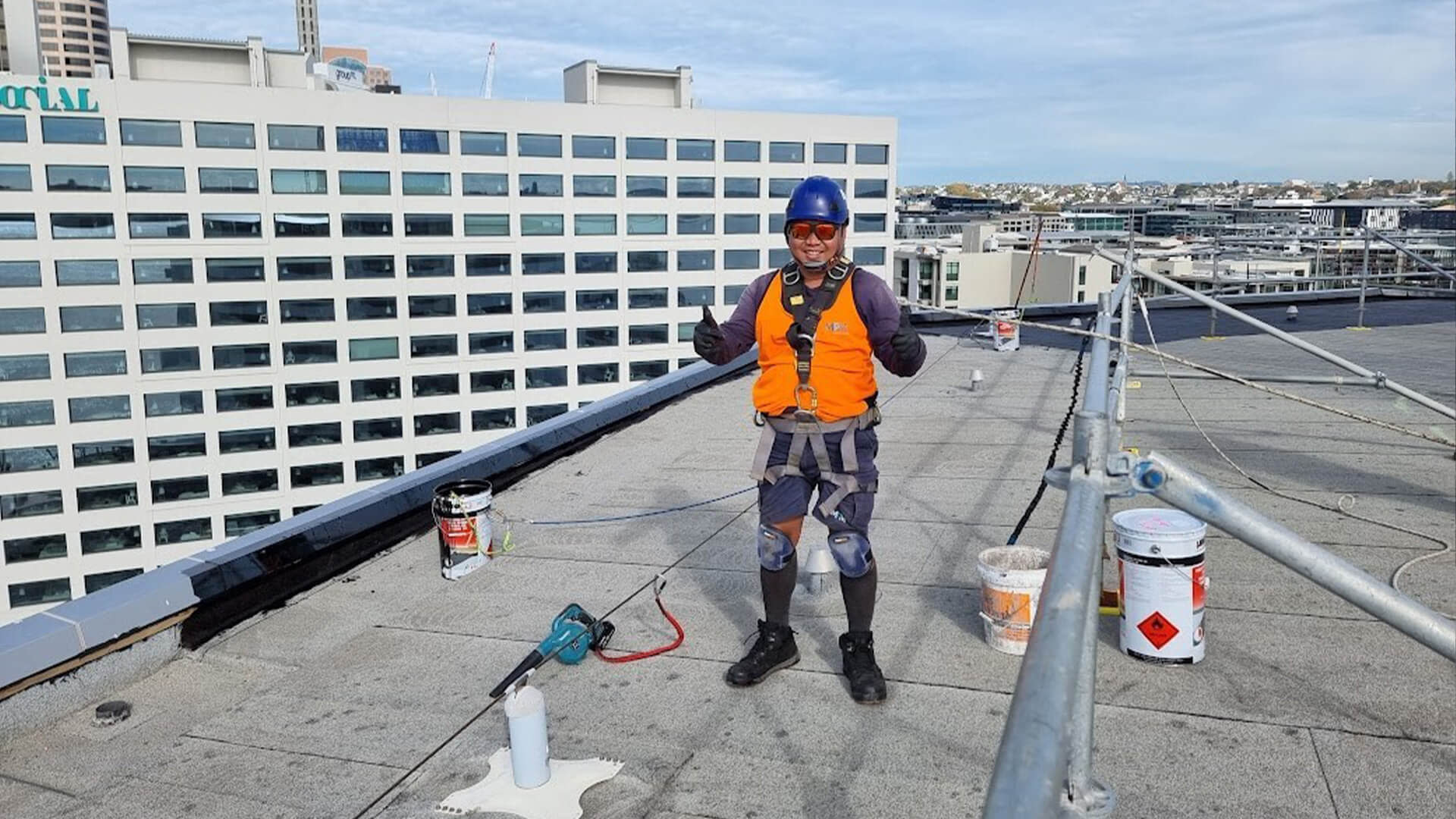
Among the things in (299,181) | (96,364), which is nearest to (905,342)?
(299,181)

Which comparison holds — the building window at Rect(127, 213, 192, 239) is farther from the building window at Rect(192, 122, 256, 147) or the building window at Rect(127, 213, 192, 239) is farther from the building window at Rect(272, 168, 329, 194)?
the building window at Rect(272, 168, 329, 194)

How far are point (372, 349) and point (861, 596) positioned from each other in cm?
7646

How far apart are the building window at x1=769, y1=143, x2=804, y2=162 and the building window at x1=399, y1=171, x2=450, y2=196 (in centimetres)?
2488

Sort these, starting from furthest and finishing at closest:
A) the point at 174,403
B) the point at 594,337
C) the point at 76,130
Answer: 1. the point at 594,337
2. the point at 174,403
3. the point at 76,130

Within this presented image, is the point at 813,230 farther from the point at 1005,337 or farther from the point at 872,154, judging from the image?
the point at 872,154

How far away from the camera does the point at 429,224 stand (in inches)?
2982

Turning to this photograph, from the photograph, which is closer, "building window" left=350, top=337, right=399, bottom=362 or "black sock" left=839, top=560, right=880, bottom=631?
"black sock" left=839, top=560, right=880, bottom=631

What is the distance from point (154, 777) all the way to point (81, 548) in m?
79.6

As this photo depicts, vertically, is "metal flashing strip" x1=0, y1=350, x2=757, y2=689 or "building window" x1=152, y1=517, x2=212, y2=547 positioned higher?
"metal flashing strip" x1=0, y1=350, x2=757, y2=689

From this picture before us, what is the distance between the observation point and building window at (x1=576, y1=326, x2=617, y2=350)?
80688mm

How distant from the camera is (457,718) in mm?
4188

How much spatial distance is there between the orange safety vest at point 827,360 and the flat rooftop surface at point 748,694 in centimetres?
114

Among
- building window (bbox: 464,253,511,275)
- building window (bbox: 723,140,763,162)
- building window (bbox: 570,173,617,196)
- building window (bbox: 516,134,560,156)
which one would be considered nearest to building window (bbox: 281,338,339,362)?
building window (bbox: 464,253,511,275)

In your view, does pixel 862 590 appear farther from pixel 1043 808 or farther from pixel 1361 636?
pixel 1043 808
